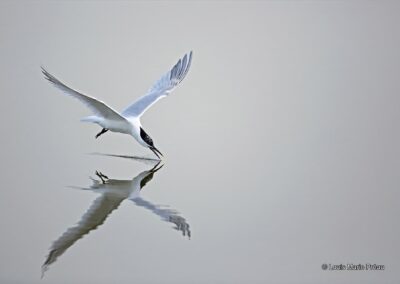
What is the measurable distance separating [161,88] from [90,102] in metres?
1.06

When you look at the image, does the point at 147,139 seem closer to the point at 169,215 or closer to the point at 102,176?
the point at 102,176

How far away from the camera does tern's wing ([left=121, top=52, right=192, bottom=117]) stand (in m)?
5.37

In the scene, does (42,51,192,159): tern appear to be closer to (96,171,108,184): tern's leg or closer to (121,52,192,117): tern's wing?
(121,52,192,117): tern's wing

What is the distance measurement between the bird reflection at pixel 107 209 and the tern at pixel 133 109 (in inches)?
14.4

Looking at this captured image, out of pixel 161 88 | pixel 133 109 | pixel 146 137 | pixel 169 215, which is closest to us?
pixel 169 215

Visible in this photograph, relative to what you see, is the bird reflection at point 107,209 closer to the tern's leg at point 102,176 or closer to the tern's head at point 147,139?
the tern's leg at point 102,176

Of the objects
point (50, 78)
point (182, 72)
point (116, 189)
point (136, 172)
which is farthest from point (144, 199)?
point (182, 72)

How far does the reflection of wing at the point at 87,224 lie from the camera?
3783 mm

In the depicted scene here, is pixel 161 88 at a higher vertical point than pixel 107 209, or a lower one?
higher

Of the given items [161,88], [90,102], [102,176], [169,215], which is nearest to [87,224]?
[169,215]

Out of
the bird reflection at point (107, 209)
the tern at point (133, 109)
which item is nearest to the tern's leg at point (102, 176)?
the bird reflection at point (107, 209)

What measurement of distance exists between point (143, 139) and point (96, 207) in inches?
40.3

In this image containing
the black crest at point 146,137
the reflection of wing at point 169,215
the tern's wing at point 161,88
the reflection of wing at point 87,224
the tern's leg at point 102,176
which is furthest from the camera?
the tern's wing at point 161,88

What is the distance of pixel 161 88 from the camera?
18.9 feet
